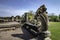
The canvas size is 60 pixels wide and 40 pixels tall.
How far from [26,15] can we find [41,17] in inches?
406

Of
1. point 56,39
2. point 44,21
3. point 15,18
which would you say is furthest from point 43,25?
point 15,18

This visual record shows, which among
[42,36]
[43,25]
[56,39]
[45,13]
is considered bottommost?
[56,39]

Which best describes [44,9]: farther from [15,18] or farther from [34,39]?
[15,18]

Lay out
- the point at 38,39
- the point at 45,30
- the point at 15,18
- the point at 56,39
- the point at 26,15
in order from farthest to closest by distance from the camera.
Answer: the point at 15,18 → the point at 26,15 → the point at 56,39 → the point at 45,30 → the point at 38,39

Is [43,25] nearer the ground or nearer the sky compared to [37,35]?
nearer the sky

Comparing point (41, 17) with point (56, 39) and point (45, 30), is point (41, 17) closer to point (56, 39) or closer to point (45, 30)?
point (45, 30)

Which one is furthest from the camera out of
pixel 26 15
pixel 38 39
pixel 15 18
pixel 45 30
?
pixel 15 18

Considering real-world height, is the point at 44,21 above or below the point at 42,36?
above

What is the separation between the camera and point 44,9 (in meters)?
6.65

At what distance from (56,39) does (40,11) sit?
9.44 feet

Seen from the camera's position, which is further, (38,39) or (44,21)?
(44,21)

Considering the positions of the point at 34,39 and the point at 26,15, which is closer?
the point at 34,39

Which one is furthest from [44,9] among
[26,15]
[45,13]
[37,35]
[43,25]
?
[26,15]

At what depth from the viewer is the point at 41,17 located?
21.3ft
